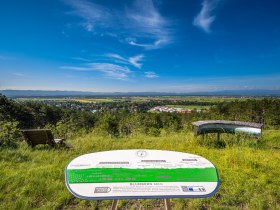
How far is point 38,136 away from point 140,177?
492 cm

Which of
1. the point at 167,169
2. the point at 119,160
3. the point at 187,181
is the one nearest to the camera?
the point at 187,181

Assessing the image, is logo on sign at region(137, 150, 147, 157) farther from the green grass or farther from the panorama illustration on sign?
the green grass

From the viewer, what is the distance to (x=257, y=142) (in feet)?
20.1

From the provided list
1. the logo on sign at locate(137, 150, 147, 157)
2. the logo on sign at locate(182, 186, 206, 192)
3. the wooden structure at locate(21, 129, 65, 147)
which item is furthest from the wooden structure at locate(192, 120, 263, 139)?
the logo on sign at locate(182, 186, 206, 192)

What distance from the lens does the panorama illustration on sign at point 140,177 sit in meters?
1.40

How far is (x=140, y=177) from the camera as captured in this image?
5.16 feet

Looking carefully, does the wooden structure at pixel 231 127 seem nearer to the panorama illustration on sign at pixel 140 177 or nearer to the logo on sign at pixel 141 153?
the logo on sign at pixel 141 153

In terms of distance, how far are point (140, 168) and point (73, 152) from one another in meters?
4.08

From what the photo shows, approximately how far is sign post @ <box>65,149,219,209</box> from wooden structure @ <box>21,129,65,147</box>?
4.11m

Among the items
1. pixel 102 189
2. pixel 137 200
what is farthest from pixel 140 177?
pixel 137 200

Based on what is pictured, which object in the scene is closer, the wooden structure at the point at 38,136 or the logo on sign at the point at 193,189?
the logo on sign at the point at 193,189

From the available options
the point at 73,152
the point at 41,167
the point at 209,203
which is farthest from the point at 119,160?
the point at 73,152

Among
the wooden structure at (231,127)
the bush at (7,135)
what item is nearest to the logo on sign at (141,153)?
the wooden structure at (231,127)

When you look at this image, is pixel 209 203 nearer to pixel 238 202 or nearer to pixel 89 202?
pixel 238 202
